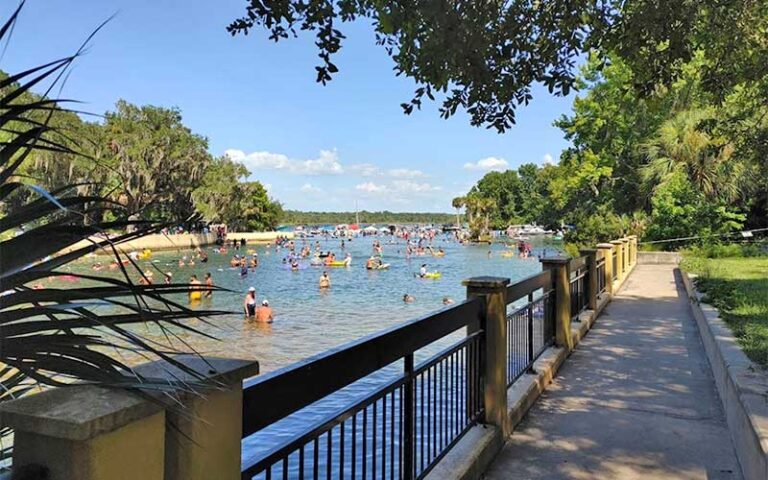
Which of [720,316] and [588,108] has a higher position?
[588,108]

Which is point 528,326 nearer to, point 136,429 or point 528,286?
point 528,286

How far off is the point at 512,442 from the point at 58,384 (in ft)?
13.1

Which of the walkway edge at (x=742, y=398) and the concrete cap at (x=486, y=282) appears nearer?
the walkway edge at (x=742, y=398)

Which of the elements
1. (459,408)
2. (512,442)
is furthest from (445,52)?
(512,442)

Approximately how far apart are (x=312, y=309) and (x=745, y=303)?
726 inches

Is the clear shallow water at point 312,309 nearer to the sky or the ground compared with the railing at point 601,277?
nearer to the ground

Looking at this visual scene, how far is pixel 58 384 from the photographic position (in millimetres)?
1487

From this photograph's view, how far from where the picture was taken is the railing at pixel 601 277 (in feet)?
37.8

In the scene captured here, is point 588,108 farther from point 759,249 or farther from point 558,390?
point 558,390

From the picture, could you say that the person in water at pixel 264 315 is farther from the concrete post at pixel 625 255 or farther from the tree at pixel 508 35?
the tree at pixel 508 35

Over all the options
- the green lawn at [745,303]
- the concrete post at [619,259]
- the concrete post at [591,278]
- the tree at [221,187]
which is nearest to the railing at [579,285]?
the concrete post at [591,278]

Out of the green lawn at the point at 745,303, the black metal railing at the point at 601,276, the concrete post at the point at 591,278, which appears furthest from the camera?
the black metal railing at the point at 601,276

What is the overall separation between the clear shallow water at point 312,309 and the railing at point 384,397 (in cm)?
28

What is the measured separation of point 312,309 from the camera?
986 inches
